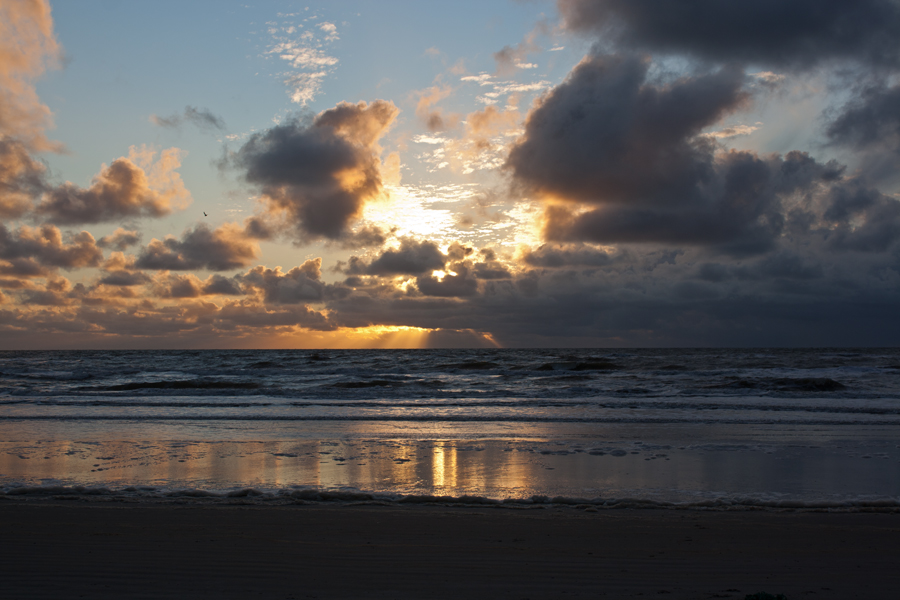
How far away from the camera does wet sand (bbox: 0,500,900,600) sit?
16.1ft

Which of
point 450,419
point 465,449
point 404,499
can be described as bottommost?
point 450,419

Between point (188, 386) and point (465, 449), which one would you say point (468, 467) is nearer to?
point (465, 449)

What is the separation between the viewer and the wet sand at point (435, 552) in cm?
491

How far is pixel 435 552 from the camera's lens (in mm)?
5781

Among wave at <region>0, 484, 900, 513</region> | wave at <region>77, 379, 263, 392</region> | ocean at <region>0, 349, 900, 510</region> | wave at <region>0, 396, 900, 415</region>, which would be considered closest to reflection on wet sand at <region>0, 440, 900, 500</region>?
ocean at <region>0, 349, 900, 510</region>

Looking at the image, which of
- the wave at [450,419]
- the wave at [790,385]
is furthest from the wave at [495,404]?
the wave at [790,385]

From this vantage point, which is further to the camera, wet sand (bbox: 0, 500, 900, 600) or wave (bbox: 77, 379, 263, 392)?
wave (bbox: 77, 379, 263, 392)

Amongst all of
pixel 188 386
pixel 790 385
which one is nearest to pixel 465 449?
pixel 188 386

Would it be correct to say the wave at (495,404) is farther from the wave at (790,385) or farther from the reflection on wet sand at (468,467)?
the reflection on wet sand at (468,467)

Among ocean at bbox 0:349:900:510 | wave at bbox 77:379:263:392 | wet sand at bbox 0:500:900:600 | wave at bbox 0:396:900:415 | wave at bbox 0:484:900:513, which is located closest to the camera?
wet sand at bbox 0:500:900:600

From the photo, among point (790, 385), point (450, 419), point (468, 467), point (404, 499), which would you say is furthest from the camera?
point (790, 385)

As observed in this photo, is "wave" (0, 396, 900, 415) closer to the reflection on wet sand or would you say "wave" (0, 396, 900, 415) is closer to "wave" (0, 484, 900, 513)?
the reflection on wet sand

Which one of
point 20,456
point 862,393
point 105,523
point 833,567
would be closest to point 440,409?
point 20,456

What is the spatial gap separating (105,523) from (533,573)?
530 centimetres
